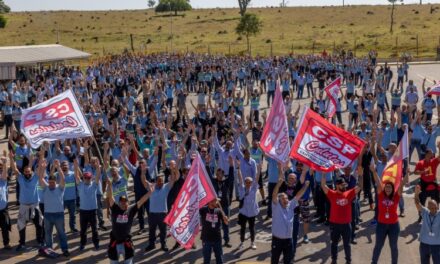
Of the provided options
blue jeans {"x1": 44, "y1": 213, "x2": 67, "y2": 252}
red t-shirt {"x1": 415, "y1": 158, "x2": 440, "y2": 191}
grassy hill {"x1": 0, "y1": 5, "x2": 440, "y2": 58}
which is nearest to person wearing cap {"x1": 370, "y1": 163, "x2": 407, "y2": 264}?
red t-shirt {"x1": 415, "y1": 158, "x2": 440, "y2": 191}

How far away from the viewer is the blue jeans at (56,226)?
37.2 ft

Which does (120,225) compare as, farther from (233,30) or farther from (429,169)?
(233,30)

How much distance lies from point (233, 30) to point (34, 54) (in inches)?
2133

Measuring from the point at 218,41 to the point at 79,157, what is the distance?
233ft

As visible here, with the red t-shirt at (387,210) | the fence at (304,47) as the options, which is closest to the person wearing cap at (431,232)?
the red t-shirt at (387,210)

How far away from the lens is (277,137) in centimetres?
1079

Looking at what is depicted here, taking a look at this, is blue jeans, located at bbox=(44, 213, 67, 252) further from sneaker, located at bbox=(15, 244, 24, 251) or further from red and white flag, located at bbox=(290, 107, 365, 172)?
red and white flag, located at bbox=(290, 107, 365, 172)

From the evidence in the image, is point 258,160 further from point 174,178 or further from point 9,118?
point 9,118

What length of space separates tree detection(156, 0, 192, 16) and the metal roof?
77.5m

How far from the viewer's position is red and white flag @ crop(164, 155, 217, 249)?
960 cm

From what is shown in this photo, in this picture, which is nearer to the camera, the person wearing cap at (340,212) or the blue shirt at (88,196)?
the person wearing cap at (340,212)

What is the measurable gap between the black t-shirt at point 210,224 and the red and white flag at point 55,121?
327 centimetres

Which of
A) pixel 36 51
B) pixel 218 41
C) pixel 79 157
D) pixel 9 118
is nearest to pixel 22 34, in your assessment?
pixel 218 41

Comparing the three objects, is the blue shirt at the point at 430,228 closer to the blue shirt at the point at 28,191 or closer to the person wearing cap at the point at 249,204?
the person wearing cap at the point at 249,204
